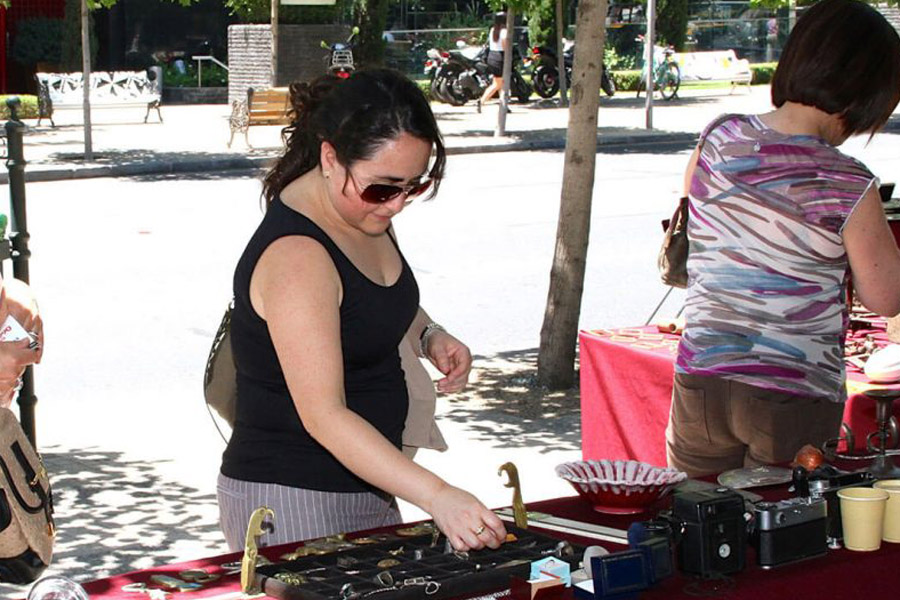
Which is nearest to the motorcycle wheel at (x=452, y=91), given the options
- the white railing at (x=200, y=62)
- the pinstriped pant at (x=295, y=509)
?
the white railing at (x=200, y=62)

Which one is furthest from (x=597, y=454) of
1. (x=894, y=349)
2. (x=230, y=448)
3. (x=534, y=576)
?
(x=534, y=576)

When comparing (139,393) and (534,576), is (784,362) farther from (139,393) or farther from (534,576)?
(139,393)

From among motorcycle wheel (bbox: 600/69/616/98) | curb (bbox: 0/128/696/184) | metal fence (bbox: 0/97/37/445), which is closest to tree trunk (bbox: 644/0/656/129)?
curb (bbox: 0/128/696/184)

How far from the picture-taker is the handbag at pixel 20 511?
2799 millimetres

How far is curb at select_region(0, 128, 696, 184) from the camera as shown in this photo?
16.4 m

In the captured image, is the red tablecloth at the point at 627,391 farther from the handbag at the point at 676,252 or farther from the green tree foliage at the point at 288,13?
the green tree foliage at the point at 288,13

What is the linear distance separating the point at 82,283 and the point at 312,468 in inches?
294

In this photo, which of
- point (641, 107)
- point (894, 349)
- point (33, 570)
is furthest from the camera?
point (641, 107)

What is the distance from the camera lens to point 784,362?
11.5 ft

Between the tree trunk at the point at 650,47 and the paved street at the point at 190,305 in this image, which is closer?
the paved street at the point at 190,305

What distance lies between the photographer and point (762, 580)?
2.66 m

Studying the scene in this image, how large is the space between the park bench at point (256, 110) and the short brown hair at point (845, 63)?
15.9 m

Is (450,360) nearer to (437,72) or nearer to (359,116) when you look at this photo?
(359,116)

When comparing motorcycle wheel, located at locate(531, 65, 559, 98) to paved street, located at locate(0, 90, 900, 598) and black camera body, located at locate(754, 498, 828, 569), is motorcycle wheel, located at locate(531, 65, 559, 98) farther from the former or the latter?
black camera body, located at locate(754, 498, 828, 569)
